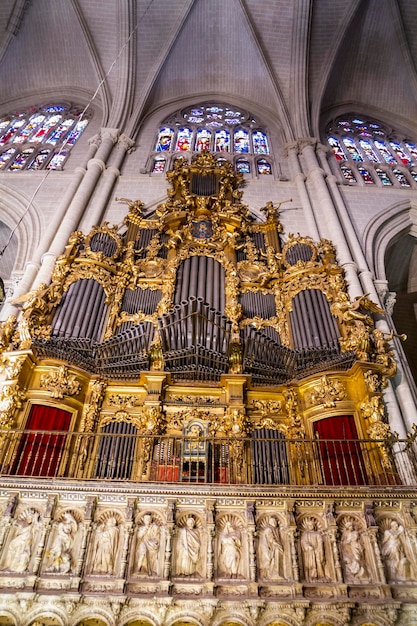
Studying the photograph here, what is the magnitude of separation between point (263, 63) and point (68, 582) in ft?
73.3

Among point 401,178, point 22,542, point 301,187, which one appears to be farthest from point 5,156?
point 22,542

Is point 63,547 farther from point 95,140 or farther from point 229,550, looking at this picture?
point 95,140

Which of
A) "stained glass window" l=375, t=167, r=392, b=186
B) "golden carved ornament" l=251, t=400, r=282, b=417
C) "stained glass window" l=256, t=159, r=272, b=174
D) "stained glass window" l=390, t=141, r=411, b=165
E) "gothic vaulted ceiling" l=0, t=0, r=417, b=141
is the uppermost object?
"gothic vaulted ceiling" l=0, t=0, r=417, b=141

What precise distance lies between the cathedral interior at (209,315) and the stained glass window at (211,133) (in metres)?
0.13

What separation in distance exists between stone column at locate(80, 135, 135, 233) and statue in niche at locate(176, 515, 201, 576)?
33.3ft

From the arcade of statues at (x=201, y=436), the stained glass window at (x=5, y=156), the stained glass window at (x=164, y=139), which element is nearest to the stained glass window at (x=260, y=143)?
the stained glass window at (x=164, y=139)

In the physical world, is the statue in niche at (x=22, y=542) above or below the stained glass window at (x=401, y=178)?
below

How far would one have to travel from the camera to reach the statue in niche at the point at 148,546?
645cm

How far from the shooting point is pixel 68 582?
618 cm

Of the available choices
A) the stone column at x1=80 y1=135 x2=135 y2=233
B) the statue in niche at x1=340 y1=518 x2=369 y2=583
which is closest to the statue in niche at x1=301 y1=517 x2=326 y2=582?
the statue in niche at x1=340 y1=518 x2=369 y2=583

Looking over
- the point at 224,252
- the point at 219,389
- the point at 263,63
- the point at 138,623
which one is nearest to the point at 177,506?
the point at 138,623

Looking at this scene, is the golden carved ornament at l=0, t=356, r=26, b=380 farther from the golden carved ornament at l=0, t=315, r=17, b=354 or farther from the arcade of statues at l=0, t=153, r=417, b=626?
the golden carved ornament at l=0, t=315, r=17, b=354

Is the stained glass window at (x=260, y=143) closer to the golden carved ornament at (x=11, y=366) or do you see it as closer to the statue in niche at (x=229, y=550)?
the golden carved ornament at (x=11, y=366)

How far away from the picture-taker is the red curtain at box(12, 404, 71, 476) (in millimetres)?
8820
